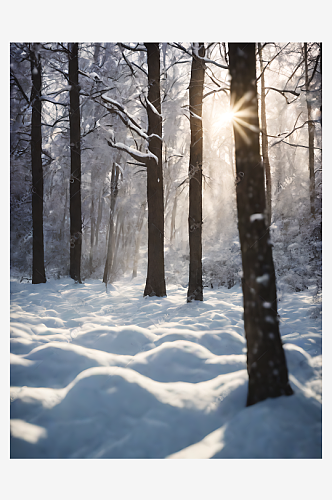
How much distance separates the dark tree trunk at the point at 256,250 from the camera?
2.01 metres

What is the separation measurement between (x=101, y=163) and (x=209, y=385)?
10.5 m

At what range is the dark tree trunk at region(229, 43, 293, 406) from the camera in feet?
6.59

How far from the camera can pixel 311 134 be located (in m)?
5.32

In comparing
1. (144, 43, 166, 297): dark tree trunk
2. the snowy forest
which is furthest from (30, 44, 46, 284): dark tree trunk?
(144, 43, 166, 297): dark tree trunk

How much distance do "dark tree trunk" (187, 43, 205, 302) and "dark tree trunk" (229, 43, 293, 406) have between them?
3.55 m

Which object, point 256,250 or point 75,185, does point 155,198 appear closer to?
point 75,185

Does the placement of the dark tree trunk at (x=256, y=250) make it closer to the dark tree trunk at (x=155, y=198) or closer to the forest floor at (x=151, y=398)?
the forest floor at (x=151, y=398)

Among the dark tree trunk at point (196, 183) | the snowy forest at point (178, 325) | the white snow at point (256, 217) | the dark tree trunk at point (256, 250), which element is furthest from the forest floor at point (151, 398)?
the dark tree trunk at point (196, 183)

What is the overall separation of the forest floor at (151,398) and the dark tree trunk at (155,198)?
255 cm

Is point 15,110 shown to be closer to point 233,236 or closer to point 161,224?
point 161,224

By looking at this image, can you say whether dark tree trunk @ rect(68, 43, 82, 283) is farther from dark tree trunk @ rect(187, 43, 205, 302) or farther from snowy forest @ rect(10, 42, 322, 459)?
dark tree trunk @ rect(187, 43, 205, 302)
